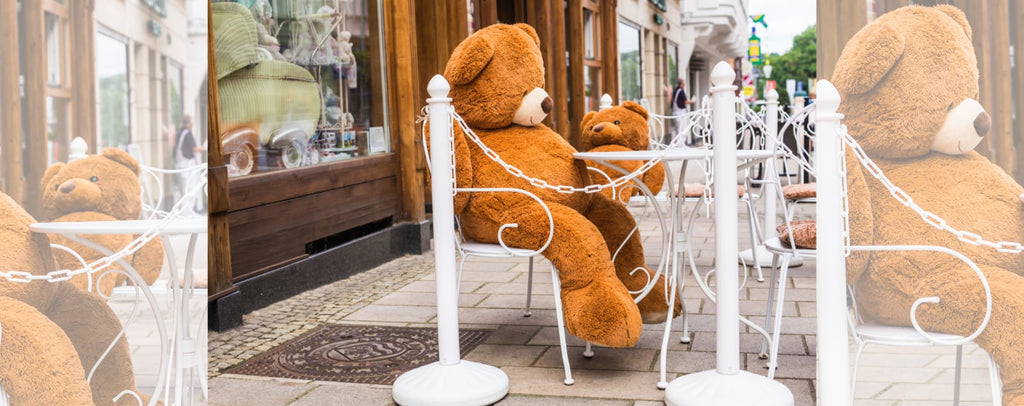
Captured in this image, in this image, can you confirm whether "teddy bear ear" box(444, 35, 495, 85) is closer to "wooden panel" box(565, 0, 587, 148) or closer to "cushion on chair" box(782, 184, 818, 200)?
"cushion on chair" box(782, 184, 818, 200)

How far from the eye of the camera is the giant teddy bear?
3.37 m

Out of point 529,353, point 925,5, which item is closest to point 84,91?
point 925,5

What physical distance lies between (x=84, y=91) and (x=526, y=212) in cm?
203

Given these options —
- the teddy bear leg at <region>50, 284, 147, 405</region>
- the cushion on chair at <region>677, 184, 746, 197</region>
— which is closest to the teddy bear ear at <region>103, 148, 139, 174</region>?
the teddy bear leg at <region>50, 284, 147, 405</region>

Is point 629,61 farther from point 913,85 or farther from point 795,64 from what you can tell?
point 795,64

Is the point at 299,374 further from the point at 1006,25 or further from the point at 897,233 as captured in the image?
the point at 1006,25

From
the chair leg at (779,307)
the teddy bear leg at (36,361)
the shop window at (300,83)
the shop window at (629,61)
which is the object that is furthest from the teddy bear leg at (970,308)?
the shop window at (629,61)

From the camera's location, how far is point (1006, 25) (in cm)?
178

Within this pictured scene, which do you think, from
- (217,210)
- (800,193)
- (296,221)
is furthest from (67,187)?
(800,193)

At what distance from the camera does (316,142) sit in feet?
19.7

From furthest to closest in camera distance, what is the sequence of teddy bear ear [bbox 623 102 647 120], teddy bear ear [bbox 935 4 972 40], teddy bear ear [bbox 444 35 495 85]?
teddy bear ear [bbox 623 102 647 120], teddy bear ear [bbox 444 35 495 85], teddy bear ear [bbox 935 4 972 40]

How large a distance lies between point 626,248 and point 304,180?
238cm

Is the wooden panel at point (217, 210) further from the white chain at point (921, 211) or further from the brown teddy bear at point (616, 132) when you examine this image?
the white chain at point (921, 211)

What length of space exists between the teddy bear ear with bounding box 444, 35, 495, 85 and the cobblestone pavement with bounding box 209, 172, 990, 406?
118cm
